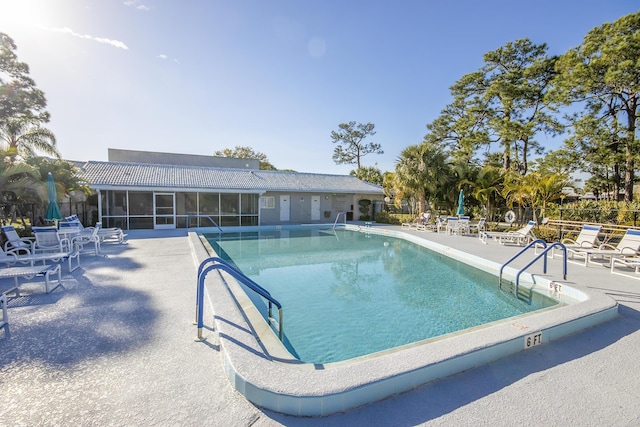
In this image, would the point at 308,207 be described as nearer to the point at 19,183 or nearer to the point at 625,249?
the point at 19,183

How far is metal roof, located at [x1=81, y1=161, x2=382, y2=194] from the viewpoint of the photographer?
55.0 ft

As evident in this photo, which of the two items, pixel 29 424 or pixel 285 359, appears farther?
pixel 285 359

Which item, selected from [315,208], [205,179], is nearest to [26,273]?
[205,179]

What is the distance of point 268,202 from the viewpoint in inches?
871

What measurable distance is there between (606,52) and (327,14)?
50.8 feet

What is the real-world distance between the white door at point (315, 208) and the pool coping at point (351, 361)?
19043 mm

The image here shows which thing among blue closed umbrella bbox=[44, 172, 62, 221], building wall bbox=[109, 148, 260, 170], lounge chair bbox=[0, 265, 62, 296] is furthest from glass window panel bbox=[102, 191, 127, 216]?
lounge chair bbox=[0, 265, 62, 296]

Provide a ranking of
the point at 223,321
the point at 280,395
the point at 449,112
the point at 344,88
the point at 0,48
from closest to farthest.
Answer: the point at 280,395
the point at 223,321
the point at 344,88
the point at 0,48
the point at 449,112

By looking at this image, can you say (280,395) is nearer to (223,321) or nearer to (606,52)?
(223,321)

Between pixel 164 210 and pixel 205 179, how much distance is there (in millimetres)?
3436

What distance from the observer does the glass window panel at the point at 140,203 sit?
55.1 ft

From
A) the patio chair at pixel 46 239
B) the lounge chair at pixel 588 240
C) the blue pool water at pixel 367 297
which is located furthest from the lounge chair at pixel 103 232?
Result: the lounge chair at pixel 588 240

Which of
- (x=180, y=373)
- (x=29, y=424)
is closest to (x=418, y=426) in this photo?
(x=180, y=373)

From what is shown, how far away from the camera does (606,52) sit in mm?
16359
